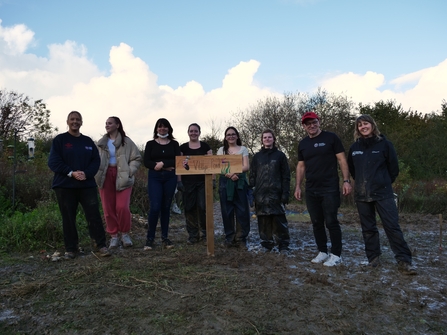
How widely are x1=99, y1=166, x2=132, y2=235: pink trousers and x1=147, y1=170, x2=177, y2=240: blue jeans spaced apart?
1.16 ft

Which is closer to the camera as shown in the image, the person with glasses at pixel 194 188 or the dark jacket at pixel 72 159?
the dark jacket at pixel 72 159

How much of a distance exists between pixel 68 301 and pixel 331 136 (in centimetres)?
345

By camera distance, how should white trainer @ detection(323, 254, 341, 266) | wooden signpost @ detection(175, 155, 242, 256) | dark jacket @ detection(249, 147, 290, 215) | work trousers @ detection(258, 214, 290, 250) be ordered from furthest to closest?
work trousers @ detection(258, 214, 290, 250), dark jacket @ detection(249, 147, 290, 215), wooden signpost @ detection(175, 155, 242, 256), white trainer @ detection(323, 254, 341, 266)

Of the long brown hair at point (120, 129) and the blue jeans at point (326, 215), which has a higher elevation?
the long brown hair at point (120, 129)

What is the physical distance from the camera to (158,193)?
5.42 m

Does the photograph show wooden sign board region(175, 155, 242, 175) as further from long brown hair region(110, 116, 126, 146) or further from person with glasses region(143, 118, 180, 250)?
long brown hair region(110, 116, 126, 146)

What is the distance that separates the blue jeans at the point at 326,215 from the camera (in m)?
4.62

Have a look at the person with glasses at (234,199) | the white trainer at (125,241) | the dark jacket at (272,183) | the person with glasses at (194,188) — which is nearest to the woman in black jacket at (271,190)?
the dark jacket at (272,183)

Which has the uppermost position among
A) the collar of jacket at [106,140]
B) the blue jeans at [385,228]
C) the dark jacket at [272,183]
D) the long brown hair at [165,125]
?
the long brown hair at [165,125]

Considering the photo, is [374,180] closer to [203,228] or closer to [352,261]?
[352,261]

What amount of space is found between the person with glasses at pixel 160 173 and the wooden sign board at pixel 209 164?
51 cm

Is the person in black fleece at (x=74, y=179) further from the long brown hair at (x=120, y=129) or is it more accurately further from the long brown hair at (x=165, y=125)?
the long brown hair at (x=165, y=125)

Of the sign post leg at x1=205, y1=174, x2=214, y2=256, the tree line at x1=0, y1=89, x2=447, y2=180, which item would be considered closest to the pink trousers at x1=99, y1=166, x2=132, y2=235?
the sign post leg at x1=205, y1=174, x2=214, y2=256

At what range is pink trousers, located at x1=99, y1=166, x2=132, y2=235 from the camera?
5.43m
